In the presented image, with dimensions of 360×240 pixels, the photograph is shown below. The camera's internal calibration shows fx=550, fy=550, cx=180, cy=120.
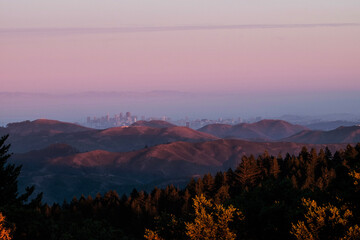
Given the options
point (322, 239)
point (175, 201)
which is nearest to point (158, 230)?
point (322, 239)

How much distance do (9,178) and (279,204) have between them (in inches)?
1759

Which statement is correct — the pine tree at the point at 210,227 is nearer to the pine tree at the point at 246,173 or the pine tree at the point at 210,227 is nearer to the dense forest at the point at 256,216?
the dense forest at the point at 256,216

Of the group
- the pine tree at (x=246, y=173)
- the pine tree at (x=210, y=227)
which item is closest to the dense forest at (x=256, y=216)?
the pine tree at (x=210, y=227)

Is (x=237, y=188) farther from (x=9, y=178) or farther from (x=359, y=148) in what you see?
(x=9, y=178)

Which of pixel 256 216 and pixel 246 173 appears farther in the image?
pixel 246 173

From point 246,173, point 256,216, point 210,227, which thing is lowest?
point 246,173

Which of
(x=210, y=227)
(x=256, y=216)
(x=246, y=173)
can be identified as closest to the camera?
(x=210, y=227)

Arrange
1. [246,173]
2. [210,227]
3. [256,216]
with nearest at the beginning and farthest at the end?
[210,227] → [256,216] → [246,173]

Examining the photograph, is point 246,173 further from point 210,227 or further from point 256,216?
point 210,227

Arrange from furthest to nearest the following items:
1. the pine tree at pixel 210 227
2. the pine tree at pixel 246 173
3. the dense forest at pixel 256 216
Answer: the pine tree at pixel 246 173 < the pine tree at pixel 210 227 < the dense forest at pixel 256 216

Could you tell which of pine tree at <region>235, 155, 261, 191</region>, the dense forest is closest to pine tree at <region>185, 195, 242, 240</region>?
the dense forest

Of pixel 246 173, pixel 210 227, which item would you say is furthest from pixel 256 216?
pixel 246 173

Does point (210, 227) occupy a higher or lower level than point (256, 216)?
higher

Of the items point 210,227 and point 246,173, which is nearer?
point 210,227
